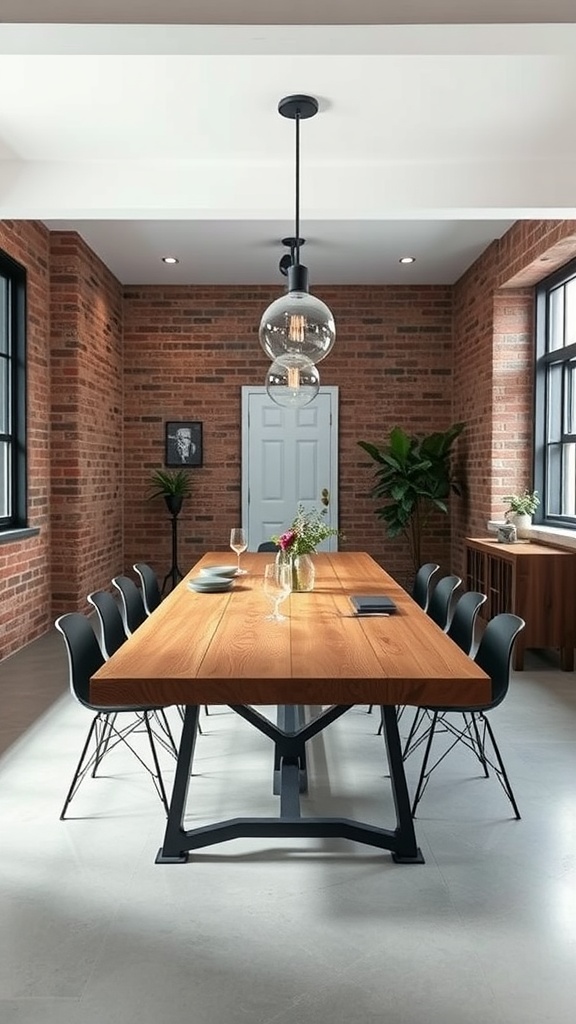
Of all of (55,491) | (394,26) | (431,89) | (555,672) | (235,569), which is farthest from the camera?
(55,491)

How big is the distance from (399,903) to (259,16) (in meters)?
2.76

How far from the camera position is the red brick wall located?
27.1 ft

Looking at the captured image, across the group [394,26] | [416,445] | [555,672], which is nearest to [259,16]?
[394,26]

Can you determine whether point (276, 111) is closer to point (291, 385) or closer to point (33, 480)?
point (291, 385)

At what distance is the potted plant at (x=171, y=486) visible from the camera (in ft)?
26.2

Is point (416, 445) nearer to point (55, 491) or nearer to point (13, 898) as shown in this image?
point (55, 491)

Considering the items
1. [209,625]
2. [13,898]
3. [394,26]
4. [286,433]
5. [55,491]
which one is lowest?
[13,898]

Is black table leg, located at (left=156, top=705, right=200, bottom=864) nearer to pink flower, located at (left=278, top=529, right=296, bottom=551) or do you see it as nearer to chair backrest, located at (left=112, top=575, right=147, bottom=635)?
pink flower, located at (left=278, top=529, right=296, bottom=551)

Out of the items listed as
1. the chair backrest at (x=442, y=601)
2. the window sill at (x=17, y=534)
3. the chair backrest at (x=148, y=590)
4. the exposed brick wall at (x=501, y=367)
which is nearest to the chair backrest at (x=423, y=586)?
the chair backrest at (x=442, y=601)

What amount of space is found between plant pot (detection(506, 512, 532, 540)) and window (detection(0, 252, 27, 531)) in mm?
3677

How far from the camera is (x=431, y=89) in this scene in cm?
358

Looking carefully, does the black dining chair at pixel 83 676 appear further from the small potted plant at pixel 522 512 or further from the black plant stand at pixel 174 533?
the black plant stand at pixel 174 533

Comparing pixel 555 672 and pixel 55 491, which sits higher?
pixel 55 491

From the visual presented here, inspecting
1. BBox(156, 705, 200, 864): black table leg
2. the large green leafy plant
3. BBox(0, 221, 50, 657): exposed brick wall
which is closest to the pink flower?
BBox(156, 705, 200, 864): black table leg
